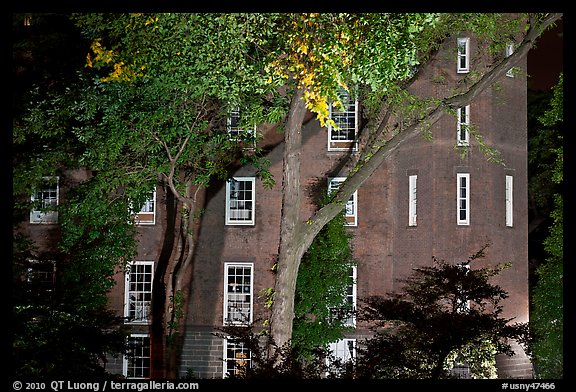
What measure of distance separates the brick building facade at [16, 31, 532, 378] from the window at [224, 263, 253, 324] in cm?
3

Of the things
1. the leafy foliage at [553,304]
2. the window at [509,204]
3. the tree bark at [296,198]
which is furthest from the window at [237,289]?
the tree bark at [296,198]

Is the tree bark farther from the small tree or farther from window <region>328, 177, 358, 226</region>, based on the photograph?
window <region>328, 177, 358, 226</region>

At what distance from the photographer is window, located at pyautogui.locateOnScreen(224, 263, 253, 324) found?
27391 mm

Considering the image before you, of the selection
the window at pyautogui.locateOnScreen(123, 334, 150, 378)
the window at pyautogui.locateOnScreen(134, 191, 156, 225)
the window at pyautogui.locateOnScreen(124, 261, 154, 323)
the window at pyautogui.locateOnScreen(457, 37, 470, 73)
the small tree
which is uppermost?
the window at pyautogui.locateOnScreen(457, 37, 470, 73)

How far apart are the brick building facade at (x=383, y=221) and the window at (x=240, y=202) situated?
0.03 meters

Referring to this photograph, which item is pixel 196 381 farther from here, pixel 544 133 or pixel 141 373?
pixel 544 133

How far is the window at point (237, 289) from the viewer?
27.4 metres

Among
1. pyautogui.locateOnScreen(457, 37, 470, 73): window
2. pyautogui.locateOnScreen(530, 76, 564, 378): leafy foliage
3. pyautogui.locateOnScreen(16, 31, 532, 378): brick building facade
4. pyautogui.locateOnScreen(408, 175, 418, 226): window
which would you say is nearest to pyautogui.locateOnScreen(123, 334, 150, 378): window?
pyautogui.locateOnScreen(16, 31, 532, 378): brick building facade

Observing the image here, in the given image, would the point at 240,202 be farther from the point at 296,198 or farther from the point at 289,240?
the point at 289,240

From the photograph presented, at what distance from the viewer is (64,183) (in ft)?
88.4

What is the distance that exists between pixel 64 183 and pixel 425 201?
10.7m

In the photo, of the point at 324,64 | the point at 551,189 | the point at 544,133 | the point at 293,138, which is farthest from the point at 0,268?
the point at 551,189

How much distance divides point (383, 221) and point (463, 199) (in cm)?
245

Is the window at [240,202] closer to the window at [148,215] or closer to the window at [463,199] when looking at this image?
the window at [148,215]
